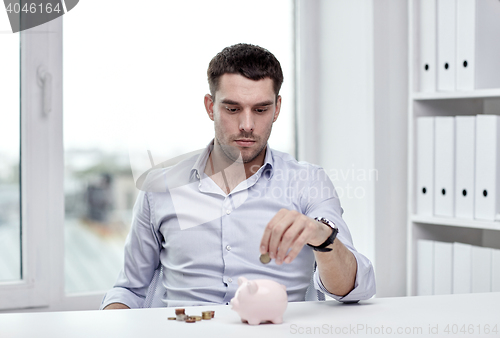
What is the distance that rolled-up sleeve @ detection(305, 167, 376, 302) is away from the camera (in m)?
1.06

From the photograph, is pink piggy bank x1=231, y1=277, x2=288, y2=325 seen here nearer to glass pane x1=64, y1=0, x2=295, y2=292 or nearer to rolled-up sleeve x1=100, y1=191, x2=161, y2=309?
rolled-up sleeve x1=100, y1=191, x2=161, y2=309

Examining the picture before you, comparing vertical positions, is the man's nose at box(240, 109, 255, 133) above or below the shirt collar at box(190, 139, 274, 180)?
above

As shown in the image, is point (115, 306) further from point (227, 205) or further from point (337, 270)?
point (337, 270)

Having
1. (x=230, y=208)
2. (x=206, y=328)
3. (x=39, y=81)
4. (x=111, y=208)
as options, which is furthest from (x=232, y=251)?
(x=39, y=81)

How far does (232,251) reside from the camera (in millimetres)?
1281

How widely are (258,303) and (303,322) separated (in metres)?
0.10

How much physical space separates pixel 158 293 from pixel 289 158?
0.51 m

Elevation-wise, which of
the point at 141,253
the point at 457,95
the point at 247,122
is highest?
the point at 457,95

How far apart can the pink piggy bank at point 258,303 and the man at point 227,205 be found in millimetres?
371

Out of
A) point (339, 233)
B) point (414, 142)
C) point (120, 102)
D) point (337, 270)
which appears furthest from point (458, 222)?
point (120, 102)

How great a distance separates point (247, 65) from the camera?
4.45 feet

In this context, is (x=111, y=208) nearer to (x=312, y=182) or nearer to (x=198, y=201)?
(x=198, y=201)

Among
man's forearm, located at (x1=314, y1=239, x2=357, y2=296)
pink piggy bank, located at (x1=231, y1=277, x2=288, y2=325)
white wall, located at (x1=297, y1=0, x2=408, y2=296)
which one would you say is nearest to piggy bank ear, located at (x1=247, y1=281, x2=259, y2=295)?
pink piggy bank, located at (x1=231, y1=277, x2=288, y2=325)

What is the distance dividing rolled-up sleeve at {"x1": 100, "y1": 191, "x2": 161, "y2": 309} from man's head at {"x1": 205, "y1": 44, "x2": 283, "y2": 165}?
27cm
